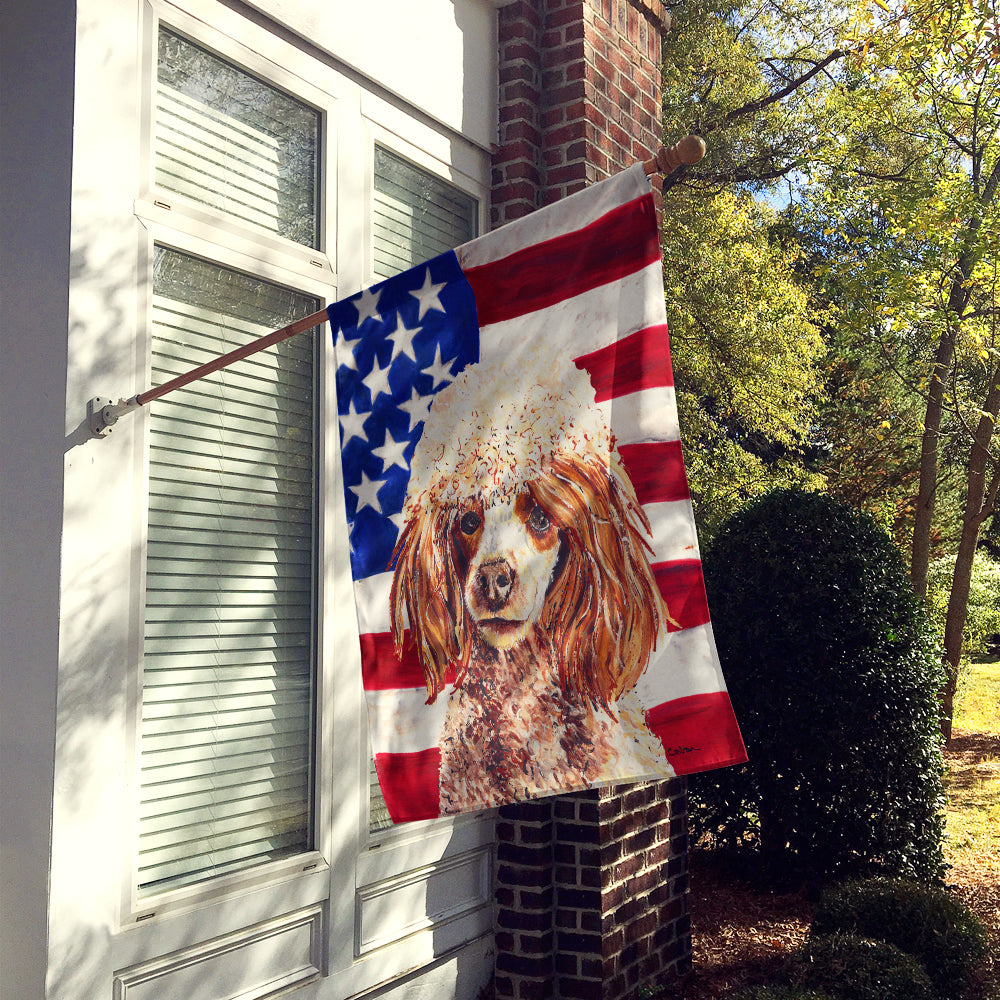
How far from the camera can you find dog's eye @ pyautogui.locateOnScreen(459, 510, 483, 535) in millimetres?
2410

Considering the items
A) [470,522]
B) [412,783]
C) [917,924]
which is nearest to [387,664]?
[412,783]

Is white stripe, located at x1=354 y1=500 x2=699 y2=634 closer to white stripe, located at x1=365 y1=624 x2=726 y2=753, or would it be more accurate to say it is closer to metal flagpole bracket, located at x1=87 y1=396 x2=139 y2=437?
white stripe, located at x1=365 y1=624 x2=726 y2=753

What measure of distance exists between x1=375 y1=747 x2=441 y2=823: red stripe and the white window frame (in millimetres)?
839

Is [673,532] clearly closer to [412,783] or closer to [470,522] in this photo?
[470,522]

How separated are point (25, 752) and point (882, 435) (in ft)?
48.5

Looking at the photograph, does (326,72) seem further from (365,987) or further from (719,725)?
(365,987)

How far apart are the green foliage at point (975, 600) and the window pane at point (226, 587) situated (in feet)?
37.2

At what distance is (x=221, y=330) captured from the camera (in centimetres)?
324

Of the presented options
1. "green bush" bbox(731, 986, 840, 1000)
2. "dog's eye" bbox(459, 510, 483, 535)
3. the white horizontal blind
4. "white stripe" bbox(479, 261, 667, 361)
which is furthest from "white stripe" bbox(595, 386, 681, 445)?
"green bush" bbox(731, 986, 840, 1000)

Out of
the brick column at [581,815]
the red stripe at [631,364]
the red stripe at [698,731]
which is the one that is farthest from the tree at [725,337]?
the red stripe at [698,731]

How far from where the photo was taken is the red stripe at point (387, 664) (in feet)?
8.04

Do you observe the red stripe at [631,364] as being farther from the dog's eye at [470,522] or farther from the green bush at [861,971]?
the green bush at [861,971]

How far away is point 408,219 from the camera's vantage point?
13.5 feet

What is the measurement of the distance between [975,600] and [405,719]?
14.4 metres
